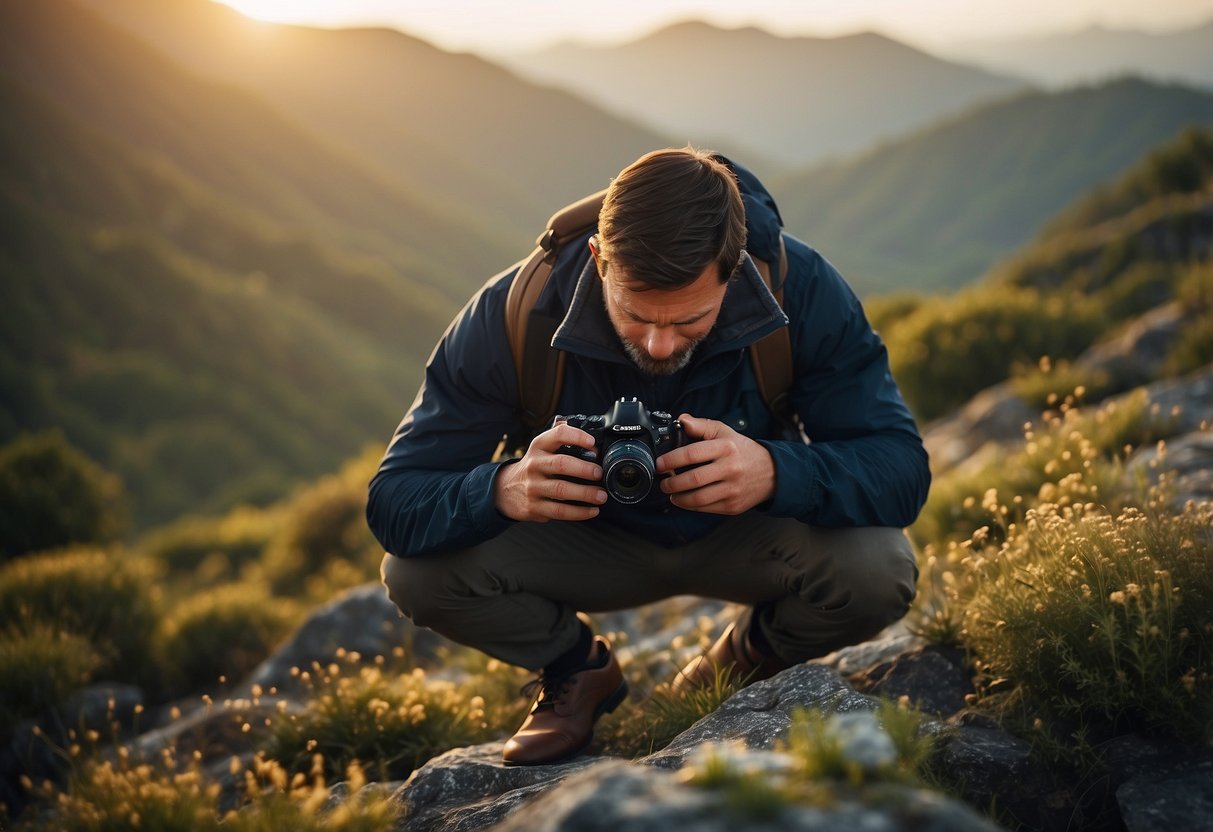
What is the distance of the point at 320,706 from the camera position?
11.2 ft

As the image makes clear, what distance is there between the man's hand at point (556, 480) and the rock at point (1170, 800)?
4.99ft

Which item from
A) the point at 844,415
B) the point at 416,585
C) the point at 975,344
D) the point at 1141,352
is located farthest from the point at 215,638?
the point at 1141,352

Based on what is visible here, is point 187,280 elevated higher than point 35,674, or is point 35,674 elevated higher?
point 35,674

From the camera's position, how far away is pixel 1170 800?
217 centimetres

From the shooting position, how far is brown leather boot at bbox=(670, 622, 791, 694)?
321 centimetres

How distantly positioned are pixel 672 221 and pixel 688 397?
641mm

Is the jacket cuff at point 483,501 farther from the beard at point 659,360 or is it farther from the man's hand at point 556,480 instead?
the beard at point 659,360

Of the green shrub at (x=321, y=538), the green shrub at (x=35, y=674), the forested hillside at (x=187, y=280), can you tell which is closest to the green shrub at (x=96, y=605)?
the green shrub at (x=35, y=674)

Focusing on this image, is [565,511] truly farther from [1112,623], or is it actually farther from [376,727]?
[1112,623]

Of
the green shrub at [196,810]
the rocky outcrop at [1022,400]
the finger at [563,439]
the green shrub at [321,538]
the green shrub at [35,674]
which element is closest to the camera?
the green shrub at [196,810]

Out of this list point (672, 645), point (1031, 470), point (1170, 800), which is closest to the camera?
point (1170, 800)

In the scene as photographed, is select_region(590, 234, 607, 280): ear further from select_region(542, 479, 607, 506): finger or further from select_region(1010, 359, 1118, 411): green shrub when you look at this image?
select_region(1010, 359, 1118, 411): green shrub

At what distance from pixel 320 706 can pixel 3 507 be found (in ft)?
26.8

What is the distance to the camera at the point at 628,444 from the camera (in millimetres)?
2570
